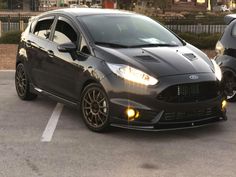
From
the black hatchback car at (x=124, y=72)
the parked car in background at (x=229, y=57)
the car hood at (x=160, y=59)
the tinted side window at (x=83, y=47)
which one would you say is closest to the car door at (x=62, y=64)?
the black hatchback car at (x=124, y=72)

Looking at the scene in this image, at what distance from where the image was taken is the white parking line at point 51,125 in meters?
6.23

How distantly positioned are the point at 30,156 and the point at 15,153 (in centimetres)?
22

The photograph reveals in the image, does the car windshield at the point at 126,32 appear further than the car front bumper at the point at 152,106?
Yes

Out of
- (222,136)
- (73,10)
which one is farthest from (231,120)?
(73,10)

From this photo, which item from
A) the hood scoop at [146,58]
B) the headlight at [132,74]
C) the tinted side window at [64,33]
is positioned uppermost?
the tinted side window at [64,33]

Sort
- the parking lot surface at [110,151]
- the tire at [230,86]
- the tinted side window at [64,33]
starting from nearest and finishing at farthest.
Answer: the parking lot surface at [110,151] → the tinted side window at [64,33] → the tire at [230,86]

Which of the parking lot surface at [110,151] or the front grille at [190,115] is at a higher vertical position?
the front grille at [190,115]

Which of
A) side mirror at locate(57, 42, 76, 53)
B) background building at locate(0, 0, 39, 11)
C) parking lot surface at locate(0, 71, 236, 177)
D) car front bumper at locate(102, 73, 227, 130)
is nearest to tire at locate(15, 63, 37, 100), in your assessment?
parking lot surface at locate(0, 71, 236, 177)

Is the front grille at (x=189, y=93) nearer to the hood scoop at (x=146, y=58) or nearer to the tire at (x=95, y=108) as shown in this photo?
the hood scoop at (x=146, y=58)

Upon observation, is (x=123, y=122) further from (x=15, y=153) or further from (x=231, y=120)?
(x=231, y=120)

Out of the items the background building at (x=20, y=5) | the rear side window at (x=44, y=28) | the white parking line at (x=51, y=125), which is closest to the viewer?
the white parking line at (x=51, y=125)

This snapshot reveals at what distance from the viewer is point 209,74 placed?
20.9 feet

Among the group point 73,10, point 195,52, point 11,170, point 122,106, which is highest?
point 73,10

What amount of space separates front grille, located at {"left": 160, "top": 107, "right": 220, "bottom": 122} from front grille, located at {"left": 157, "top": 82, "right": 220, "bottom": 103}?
151mm
